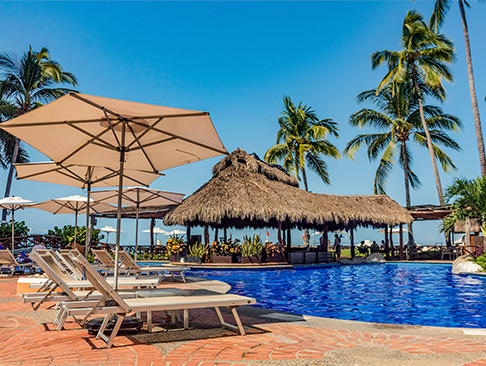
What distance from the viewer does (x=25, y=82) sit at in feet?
78.3

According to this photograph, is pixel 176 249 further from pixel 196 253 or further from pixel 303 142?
pixel 303 142

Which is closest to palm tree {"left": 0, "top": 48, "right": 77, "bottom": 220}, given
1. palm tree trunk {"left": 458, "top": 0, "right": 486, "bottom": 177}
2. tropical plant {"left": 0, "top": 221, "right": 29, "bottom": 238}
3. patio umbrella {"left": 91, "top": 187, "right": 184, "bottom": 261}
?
tropical plant {"left": 0, "top": 221, "right": 29, "bottom": 238}

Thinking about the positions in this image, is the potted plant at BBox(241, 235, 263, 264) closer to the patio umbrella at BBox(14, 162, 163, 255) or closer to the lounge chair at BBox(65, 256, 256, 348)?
the patio umbrella at BBox(14, 162, 163, 255)

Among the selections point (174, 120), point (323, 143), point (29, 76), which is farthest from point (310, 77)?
point (174, 120)

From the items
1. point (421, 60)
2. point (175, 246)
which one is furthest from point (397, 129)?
point (175, 246)

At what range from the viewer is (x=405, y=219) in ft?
69.0

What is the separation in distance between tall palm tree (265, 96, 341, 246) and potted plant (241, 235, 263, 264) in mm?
10807

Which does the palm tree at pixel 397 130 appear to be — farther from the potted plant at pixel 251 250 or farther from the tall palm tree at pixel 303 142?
the potted plant at pixel 251 250

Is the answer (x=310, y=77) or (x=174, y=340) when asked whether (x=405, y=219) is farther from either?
(x=174, y=340)

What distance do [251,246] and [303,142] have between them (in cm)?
1275

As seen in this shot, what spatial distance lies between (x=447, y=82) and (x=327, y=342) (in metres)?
24.9

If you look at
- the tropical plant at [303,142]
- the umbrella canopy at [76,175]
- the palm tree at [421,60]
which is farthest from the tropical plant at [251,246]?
the palm tree at [421,60]

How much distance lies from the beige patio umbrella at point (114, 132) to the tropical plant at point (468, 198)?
12.7 m

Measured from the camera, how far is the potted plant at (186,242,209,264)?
15.8 meters
